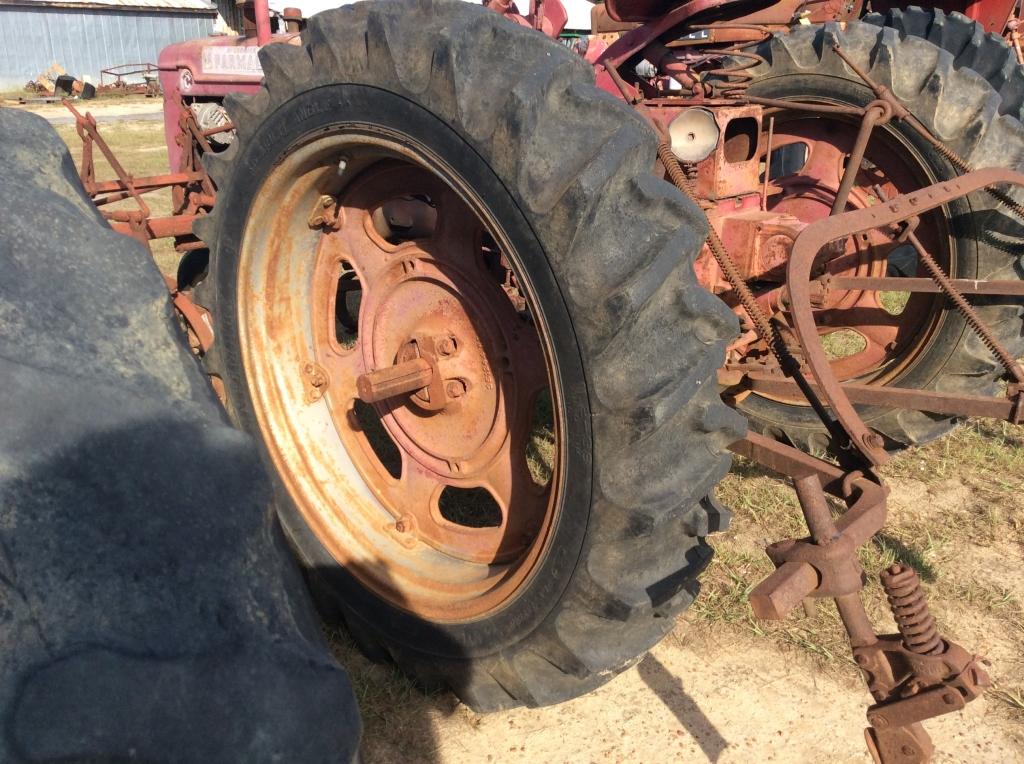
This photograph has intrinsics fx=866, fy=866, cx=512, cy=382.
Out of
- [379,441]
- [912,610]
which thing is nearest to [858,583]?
[912,610]

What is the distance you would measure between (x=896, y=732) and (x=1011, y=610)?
1.34 m

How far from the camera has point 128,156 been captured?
1257 cm

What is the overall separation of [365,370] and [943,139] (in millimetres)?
2042

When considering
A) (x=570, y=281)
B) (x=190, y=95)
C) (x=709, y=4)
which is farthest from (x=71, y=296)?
(x=190, y=95)

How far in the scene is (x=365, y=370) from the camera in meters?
2.55

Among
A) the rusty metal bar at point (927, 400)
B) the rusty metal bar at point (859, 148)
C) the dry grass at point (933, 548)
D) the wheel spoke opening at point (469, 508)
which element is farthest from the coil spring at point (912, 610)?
the wheel spoke opening at point (469, 508)

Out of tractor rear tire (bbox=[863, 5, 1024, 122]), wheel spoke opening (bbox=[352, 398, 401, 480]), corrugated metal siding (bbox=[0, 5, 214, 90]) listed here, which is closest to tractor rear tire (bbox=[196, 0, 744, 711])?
wheel spoke opening (bbox=[352, 398, 401, 480])

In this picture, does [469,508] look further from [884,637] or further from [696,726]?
[884,637]

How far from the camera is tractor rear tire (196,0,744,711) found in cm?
157

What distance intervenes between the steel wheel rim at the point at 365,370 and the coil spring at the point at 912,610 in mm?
733

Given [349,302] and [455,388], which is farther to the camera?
[349,302]

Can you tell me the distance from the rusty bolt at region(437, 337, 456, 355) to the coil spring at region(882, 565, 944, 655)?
116 cm

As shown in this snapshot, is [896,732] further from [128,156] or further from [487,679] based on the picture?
[128,156]

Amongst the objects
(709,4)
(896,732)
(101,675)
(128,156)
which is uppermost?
(709,4)
